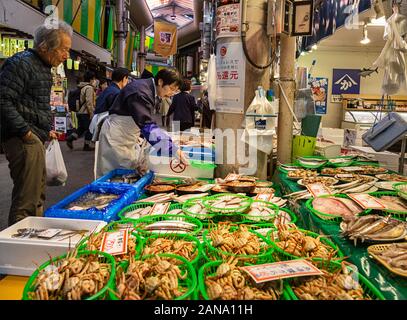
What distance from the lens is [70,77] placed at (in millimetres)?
15258

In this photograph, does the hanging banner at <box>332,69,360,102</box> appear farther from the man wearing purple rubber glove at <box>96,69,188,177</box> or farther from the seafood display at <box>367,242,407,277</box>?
the seafood display at <box>367,242,407,277</box>

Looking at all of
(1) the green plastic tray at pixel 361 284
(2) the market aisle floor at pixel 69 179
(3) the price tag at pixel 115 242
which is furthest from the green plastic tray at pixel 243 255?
(2) the market aisle floor at pixel 69 179

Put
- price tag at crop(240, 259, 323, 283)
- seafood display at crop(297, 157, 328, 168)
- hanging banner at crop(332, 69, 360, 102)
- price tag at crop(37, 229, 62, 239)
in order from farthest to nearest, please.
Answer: hanging banner at crop(332, 69, 360, 102) < seafood display at crop(297, 157, 328, 168) < price tag at crop(37, 229, 62, 239) < price tag at crop(240, 259, 323, 283)

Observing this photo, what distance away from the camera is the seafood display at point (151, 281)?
1.63 metres

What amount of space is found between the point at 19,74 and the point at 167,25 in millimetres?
17674

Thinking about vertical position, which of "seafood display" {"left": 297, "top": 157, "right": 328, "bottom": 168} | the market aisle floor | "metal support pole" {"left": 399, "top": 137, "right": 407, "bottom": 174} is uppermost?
"metal support pole" {"left": 399, "top": 137, "right": 407, "bottom": 174}

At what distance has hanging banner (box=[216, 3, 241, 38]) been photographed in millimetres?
4309

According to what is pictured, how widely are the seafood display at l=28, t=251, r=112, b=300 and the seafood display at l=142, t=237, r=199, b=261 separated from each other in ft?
Answer: 1.01

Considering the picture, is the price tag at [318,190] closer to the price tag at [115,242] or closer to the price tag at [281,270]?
the price tag at [281,270]

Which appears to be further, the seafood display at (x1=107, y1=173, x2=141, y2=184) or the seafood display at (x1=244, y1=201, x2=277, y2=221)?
the seafood display at (x1=107, y1=173, x2=141, y2=184)

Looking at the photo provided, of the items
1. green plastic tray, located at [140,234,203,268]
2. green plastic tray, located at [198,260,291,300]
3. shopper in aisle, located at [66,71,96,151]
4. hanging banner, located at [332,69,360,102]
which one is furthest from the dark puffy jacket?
hanging banner, located at [332,69,360,102]

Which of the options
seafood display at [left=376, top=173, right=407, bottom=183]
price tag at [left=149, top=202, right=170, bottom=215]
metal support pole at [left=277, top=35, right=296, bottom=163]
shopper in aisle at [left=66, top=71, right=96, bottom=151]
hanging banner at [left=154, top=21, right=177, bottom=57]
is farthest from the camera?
hanging banner at [left=154, top=21, right=177, bottom=57]

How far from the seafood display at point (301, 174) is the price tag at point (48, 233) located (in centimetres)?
259
